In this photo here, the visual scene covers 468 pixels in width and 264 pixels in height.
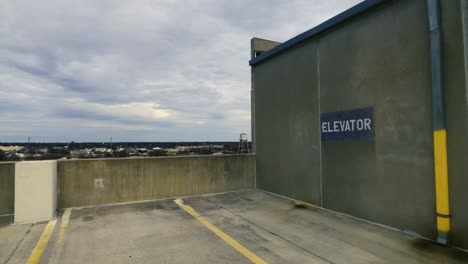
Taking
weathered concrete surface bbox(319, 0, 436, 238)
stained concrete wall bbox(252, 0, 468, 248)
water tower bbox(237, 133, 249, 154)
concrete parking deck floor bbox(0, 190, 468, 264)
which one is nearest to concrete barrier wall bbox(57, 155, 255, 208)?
concrete parking deck floor bbox(0, 190, 468, 264)

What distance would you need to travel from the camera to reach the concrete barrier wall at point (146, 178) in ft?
24.2

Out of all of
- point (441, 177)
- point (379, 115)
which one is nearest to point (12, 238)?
point (379, 115)

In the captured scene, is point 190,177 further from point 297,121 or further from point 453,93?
point 453,93

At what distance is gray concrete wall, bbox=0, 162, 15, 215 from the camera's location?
21.7 ft

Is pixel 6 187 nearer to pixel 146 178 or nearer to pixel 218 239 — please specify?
pixel 146 178

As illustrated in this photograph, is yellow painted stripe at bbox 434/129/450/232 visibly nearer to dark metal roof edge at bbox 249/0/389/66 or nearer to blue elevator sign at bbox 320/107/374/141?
blue elevator sign at bbox 320/107/374/141

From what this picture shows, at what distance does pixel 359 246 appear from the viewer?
4562 millimetres

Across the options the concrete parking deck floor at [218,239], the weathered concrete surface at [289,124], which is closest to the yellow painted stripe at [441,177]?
the concrete parking deck floor at [218,239]

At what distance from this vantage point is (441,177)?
4605 mm

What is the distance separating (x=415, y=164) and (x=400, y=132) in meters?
0.68

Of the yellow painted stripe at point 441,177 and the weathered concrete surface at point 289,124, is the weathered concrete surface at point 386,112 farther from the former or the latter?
the weathered concrete surface at point 289,124

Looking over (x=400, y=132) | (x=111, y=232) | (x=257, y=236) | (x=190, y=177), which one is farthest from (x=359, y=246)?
(x=190, y=177)

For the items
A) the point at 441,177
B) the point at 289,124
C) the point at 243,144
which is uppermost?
the point at 289,124

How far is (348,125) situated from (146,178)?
6019 millimetres
